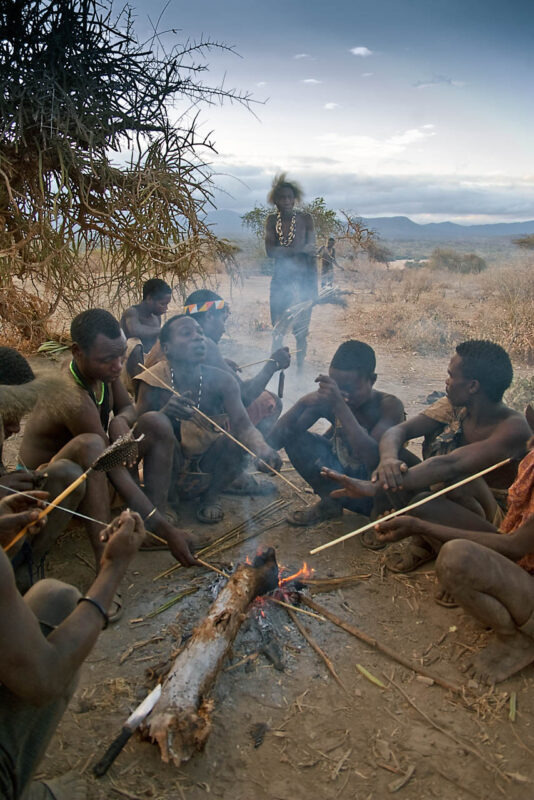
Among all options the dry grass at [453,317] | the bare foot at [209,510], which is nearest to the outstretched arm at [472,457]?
the bare foot at [209,510]

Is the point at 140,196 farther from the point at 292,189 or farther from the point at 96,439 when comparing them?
the point at 292,189

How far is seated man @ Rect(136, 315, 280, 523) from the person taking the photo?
4.28 meters

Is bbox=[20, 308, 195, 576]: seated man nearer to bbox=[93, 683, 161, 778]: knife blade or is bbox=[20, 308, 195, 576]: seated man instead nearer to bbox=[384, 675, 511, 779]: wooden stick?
bbox=[93, 683, 161, 778]: knife blade

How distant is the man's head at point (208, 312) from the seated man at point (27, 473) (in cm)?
254

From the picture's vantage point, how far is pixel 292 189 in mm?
7688

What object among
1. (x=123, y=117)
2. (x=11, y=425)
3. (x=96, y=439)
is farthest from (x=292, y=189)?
(x=11, y=425)

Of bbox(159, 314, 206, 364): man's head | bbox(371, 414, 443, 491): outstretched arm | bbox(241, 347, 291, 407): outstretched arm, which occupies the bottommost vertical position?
bbox(371, 414, 443, 491): outstretched arm

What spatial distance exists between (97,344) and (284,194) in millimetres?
5175

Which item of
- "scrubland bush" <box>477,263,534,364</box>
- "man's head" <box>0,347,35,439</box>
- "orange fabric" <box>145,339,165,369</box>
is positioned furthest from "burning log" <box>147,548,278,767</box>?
"scrubland bush" <box>477,263,534,364</box>

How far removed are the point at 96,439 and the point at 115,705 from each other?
133 centimetres

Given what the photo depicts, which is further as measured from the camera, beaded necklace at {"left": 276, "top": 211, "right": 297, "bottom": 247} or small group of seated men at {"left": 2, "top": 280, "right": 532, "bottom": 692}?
beaded necklace at {"left": 276, "top": 211, "right": 297, "bottom": 247}

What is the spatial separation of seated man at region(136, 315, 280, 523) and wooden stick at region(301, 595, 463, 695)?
4.06ft

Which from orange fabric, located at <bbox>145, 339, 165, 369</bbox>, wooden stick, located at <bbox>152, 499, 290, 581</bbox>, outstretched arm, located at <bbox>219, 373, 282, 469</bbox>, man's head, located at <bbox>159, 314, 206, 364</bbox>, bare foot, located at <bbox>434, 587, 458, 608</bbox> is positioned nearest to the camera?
bare foot, located at <bbox>434, 587, 458, 608</bbox>

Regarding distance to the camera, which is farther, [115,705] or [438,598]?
[438,598]
